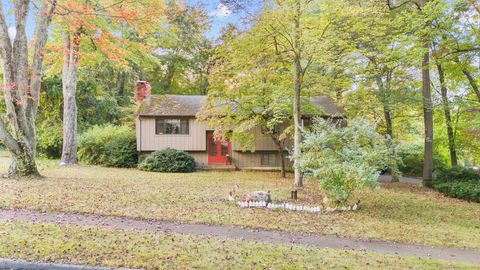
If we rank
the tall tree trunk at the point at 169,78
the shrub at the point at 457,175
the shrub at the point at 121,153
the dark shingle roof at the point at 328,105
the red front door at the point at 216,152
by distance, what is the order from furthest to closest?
the tall tree trunk at the point at 169,78, the red front door at the point at 216,152, the dark shingle roof at the point at 328,105, the shrub at the point at 121,153, the shrub at the point at 457,175

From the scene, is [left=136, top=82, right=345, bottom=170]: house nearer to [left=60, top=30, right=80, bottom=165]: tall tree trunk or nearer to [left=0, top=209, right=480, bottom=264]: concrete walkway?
[left=60, top=30, right=80, bottom=165]: tall tree trunk

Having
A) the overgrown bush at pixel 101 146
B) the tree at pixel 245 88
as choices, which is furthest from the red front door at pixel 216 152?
the overgrown bush at pixel 101 146

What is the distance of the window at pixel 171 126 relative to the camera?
20334 millimetres

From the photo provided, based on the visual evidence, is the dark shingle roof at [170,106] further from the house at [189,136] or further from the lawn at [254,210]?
the lawn at [254,210]

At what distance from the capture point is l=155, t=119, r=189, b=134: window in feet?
66.7

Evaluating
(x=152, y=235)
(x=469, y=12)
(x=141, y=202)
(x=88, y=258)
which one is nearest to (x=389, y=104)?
(x=469, y=12)

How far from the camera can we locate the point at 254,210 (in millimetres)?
8758

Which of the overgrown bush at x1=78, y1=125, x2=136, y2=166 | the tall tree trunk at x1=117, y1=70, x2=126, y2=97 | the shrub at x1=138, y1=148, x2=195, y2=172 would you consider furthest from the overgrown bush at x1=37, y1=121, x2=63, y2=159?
the shrub at x1=138, y1=148, x2=195, y2=172

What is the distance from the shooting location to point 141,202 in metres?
8.95

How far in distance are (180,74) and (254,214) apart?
947 inches

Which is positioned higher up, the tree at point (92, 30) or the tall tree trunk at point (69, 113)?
the tree at point (92, 30)

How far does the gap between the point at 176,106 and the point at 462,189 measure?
601 inches

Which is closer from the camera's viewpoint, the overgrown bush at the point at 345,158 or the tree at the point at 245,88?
the overgrown bush at the point at 345,158

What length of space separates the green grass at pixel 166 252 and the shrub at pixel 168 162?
39.4ft
